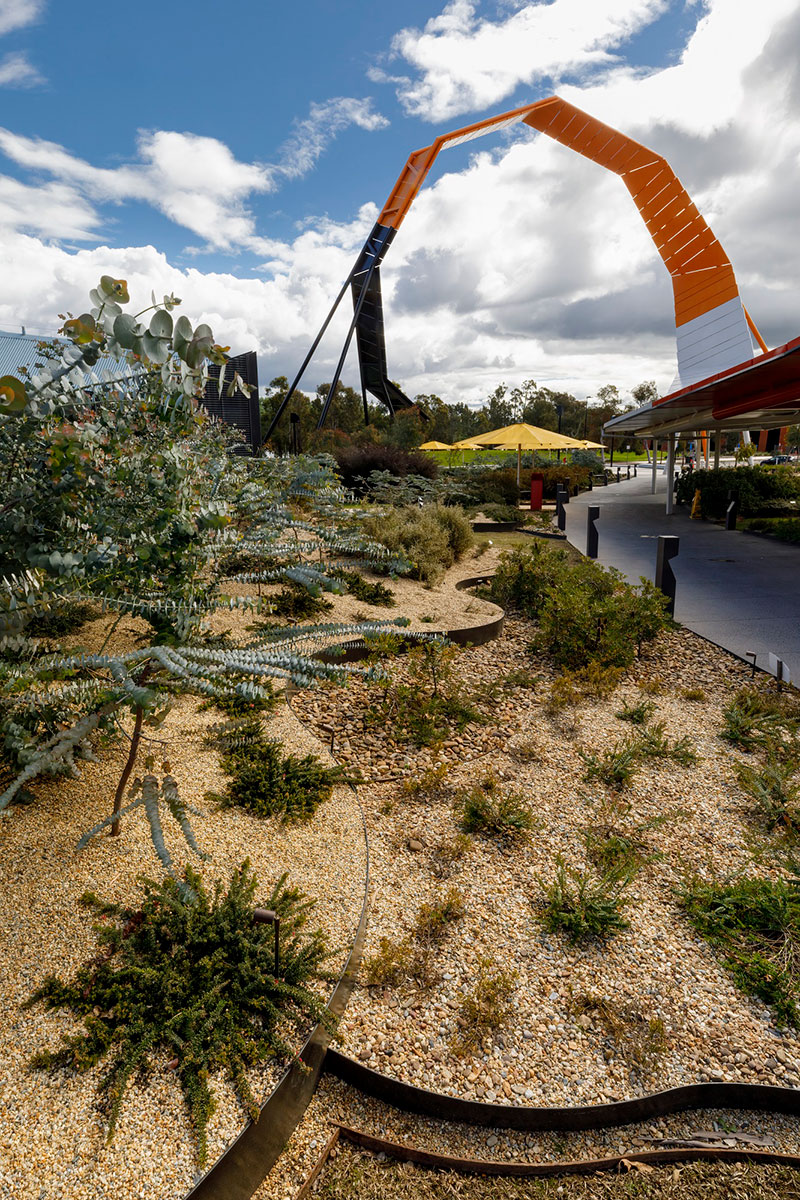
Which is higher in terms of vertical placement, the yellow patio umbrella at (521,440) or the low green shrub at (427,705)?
the yellow patio umbrella at (521,440)

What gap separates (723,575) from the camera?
30.5 feet

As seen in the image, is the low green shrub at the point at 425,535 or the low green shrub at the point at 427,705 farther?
the low green shrub at the point at 425,535

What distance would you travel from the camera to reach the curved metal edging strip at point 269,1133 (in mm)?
1766

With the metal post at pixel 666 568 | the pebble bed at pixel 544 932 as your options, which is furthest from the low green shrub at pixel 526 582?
the pebble bed at pixel 544 932

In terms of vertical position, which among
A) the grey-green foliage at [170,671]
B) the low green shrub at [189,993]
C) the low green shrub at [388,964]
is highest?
the grey-green foliage at [170,671]

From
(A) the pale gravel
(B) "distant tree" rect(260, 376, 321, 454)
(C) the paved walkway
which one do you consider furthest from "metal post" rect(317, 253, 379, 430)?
(A) the pale gravel

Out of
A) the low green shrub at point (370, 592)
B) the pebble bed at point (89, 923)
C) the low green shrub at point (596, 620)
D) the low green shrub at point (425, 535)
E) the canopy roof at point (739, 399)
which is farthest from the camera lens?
the canopy roof at point (739, 399)

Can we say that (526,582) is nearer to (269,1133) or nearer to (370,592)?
(370,592)

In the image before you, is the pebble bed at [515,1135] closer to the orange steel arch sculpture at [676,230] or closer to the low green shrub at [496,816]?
the low green shrub at [496,816]

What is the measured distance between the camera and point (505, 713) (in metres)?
4.88

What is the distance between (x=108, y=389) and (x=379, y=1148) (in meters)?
2.65

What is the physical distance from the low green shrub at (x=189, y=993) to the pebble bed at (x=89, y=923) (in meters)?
0.04

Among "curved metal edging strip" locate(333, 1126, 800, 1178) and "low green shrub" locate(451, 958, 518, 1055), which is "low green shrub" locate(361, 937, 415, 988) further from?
"curved metal edging strip" locate(333, 1126, 800, 1178)

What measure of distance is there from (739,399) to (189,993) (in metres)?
14.7
